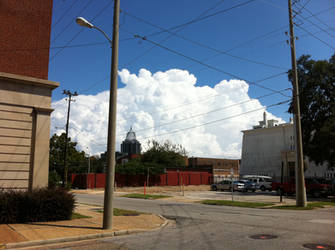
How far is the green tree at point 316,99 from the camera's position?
1205 inches

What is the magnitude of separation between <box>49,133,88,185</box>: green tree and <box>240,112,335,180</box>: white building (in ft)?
103

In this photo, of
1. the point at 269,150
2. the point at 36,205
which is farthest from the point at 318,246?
the point at 269,150

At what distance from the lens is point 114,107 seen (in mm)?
11141

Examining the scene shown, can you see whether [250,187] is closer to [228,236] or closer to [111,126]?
[228,236]

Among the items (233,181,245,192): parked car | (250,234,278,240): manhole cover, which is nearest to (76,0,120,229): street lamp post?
(250,234,278,240): manhole cover

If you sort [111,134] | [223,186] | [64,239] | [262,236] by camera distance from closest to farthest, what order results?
[64,239] < [262,236] < [111,134] < [223,186]

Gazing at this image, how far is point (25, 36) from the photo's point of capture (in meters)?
15.1

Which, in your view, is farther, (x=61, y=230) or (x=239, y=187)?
(x=239, y=187)

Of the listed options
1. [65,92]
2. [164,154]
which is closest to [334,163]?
[65,92]

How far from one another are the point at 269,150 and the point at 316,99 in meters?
28.1

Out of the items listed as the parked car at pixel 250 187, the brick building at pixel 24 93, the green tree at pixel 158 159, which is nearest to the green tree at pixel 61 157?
the green tree at pixel 158 159

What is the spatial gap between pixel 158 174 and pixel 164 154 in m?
13.6

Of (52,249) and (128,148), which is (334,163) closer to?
(52,249)

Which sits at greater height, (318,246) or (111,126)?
(111,126)
